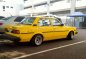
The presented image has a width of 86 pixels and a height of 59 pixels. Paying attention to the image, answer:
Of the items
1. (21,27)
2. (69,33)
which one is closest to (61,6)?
(69,33)

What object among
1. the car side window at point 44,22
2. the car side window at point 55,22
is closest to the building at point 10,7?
the car side window at point 55,22

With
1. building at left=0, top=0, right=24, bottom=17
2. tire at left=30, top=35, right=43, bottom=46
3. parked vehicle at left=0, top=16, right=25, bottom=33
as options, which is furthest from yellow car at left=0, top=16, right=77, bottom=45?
building at left=0, top=0, right=24, bottom=17

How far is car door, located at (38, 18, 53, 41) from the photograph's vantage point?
1146 centimetres

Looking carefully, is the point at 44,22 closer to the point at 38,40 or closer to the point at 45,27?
the point at 45,27

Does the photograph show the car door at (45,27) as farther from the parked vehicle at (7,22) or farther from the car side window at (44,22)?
the parked vehicle at (7,22)

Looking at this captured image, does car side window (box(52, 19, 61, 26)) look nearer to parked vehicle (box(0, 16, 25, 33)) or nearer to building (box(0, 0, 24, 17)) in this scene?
parked vehicle (box(0, 16, 25, 33))

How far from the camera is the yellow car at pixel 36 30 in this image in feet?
34.1

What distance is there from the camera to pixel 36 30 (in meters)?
11.0

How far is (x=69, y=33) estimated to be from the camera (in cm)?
1372

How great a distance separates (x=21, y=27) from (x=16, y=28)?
25 cm

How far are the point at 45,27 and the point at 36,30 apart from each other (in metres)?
0.78

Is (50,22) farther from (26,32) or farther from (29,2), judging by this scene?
(29,2)

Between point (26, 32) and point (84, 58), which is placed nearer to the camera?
point (84, 58)

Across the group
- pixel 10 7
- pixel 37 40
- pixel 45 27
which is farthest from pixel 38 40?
pixel 10 7
